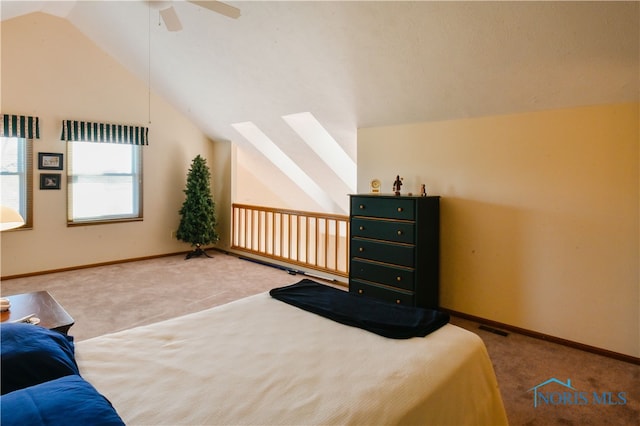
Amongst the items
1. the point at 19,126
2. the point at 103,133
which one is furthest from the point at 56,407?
the point at 103,133

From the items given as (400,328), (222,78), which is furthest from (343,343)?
(222,78)

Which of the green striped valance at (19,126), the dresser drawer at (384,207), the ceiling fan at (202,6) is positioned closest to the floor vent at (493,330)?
the dresser drawer at (384,207)

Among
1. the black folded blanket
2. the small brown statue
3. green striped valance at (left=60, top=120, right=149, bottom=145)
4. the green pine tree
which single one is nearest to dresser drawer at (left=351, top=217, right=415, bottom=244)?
the small brown statue

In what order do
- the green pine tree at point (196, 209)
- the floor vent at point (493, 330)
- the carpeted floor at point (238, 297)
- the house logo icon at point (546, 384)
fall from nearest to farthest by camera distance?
the carpeted floor at point (238, 297)
the house logo icon at point (546, 384)
the floor vent at point (493, 330)
the green pine tree at point (196, 209)

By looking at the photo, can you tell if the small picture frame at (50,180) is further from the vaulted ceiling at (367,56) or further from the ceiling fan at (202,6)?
the ceiling fan at (202,6)

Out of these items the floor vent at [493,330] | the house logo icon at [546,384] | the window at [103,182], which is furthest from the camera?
the window at [103,182]

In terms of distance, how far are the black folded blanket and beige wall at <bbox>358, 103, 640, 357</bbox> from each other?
1653 millimetres

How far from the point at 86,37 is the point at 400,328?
5.59m

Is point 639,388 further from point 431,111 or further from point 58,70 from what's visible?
point 58,70

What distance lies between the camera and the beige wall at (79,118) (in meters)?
4.66

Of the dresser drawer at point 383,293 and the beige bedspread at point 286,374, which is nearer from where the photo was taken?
the beige bedspread at point 286,374

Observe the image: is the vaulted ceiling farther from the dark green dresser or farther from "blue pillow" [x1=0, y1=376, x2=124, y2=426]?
"blue pillow" [x1=0, y1=376, x2=124, y2=426]

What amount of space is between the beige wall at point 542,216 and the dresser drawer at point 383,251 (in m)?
0.54

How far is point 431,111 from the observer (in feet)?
12.0
